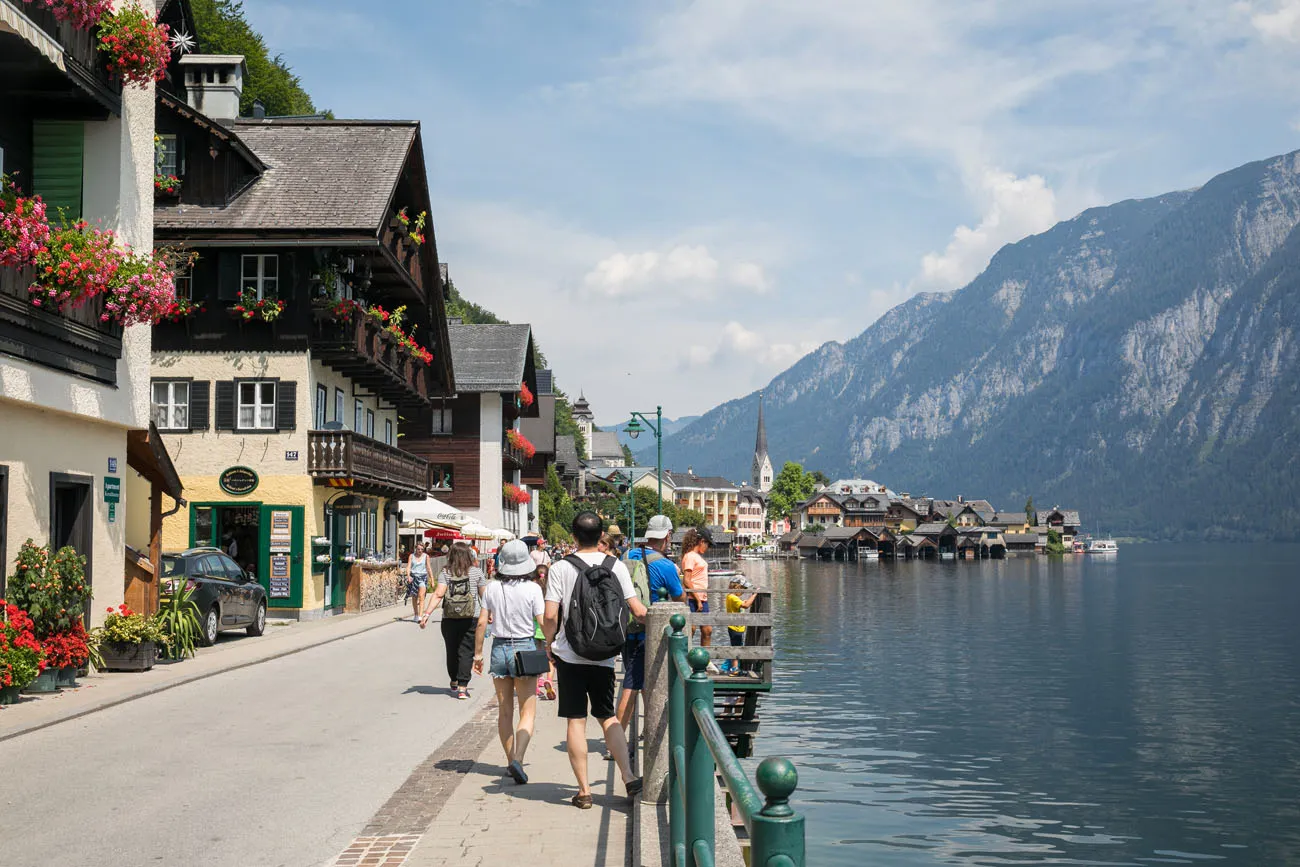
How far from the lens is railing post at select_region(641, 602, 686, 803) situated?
8867mm

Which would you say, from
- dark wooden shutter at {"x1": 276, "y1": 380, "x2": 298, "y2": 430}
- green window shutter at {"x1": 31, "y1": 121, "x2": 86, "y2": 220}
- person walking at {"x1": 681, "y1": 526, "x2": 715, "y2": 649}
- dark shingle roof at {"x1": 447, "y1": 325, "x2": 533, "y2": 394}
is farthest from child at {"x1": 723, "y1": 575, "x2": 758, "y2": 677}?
dark shingle roof at {"x1": 447, "y1": 325, "x2": 533, "y2": 394}

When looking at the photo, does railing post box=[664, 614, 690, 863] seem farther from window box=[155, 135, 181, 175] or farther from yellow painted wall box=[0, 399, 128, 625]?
window box=[155, 135, 181, 175]

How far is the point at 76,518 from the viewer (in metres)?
18.5

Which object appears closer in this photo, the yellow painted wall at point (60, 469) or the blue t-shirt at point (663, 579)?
the blue t-shirt at point (663, 579)

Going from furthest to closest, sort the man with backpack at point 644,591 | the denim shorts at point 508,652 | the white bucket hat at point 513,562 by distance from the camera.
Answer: the man with backpack at point 644,591
the white bucket hat at point 513,562
the denim shorts at point 508,652

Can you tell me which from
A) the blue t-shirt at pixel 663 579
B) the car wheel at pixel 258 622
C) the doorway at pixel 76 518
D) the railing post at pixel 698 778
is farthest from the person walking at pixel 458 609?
the railing post at pixel 698 778

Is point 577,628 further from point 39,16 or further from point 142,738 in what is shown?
point 39,16

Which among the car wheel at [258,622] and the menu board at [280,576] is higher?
the menu board at [280,576]

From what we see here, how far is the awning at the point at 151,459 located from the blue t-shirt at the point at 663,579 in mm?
10739

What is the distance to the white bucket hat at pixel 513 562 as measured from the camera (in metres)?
10.9

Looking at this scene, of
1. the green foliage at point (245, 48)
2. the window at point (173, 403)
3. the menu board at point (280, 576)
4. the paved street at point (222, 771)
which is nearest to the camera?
the paved street at point (222, 771)

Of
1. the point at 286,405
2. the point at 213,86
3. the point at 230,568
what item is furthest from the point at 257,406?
the point at 213,86

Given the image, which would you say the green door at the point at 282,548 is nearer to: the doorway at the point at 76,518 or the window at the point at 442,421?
the doorway at the point at 76,518

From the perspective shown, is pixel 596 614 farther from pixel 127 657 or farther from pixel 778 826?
pixel 127 657
